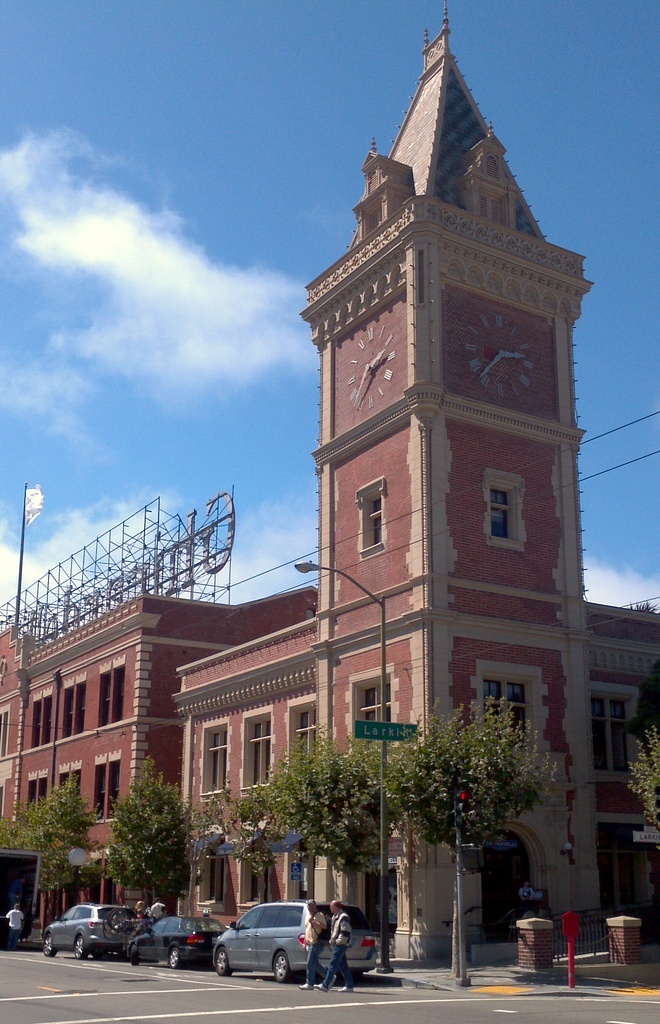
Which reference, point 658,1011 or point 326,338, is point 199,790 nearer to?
point 326,338

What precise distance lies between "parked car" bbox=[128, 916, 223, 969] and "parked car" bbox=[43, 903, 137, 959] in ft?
6.70

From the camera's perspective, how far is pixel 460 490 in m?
A: 32.5

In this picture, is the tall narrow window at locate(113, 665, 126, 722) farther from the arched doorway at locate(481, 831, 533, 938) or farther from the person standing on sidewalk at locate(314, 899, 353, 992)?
the person standing on sidewalk at locate(314, 899, 353, 992)

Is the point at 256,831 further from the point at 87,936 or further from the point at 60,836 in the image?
the point at 60,836

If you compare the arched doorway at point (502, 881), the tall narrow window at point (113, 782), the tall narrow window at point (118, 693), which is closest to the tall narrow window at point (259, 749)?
the arched doorway at point (502, 881)

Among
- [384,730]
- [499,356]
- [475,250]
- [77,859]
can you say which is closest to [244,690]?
[77,859]

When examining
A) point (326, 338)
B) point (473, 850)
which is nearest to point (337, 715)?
point (473, 850)

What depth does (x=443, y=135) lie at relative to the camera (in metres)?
38.2

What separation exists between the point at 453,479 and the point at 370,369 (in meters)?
5.38

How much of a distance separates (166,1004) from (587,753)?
17172 mm

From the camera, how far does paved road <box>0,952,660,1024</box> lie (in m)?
16.3

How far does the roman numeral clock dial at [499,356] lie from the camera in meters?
34.4

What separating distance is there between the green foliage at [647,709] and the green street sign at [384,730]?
7596 millimetres

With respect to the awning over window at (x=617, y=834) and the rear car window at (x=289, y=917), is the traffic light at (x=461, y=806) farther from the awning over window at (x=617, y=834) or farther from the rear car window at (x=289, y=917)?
the awning over window at (x=617, y=834)
